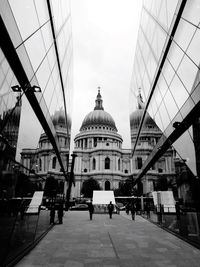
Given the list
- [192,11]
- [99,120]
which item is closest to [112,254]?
[192,11]

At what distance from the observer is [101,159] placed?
8294cm

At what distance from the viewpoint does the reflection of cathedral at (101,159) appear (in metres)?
80.3

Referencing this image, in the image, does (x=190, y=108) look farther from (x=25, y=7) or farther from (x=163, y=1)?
(x=25, y=7)

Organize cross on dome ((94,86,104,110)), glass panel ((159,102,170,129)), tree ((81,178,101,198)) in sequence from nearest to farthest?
1. glass panel ((159,102,170,129))
2. tree ((81,178,101,198))
3. cross on dome ((94,86,104,110))

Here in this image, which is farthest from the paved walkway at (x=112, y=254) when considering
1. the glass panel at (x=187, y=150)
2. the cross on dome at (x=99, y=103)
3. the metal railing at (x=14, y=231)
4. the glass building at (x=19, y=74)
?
the cross on dome at (x=99, y=103)

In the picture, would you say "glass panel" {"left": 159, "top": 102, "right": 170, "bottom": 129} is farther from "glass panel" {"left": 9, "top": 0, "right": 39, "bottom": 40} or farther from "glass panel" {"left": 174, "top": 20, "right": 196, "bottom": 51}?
"glass panel" {"left": 9, "top": 0, "right": 39, "bottom": 40}

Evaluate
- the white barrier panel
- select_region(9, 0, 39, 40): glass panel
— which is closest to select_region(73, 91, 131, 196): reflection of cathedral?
the white barrier panel

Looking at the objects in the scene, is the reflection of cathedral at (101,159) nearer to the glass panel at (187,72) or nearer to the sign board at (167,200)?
the sign board at (167,200)

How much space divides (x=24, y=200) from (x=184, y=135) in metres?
7.75

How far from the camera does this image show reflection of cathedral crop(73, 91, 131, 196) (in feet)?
264

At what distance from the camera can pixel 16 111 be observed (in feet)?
22.4

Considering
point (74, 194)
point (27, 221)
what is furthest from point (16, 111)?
point (74, 194)

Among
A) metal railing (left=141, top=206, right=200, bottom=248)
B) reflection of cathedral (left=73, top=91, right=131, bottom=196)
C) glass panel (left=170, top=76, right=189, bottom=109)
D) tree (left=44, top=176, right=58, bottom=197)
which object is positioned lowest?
metal railing (left=141, top=206, right=200, bottom=248)

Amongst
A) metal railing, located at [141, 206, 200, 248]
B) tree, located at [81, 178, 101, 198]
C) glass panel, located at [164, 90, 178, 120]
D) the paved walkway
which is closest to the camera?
the paved walkway
